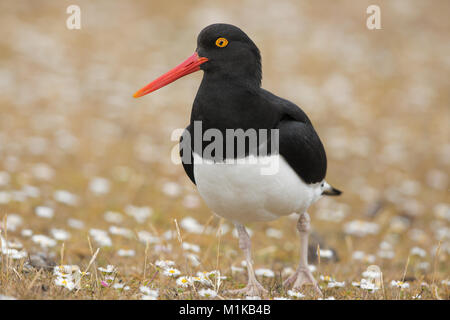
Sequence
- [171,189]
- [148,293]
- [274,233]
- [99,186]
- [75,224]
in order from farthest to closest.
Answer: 1. [171,189]
2. [99,186]
3. [274,233]
4. [75,224]
5. [148,293]

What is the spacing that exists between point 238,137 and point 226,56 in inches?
28.8

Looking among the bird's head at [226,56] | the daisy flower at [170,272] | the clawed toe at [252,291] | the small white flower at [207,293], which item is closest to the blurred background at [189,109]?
the daisy flower at [170,272]

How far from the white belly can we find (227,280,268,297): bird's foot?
60 centimetres

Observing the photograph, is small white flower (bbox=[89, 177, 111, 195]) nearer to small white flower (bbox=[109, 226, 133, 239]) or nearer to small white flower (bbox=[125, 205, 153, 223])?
small white flower (bbox=[125, 205, 153, 223])

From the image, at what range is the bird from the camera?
4.13m

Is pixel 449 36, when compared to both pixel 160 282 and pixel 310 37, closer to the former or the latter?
pixel 310 37

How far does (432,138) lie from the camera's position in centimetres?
1298

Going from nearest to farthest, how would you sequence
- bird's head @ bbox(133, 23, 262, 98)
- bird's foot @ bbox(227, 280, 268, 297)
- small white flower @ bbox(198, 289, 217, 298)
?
small white flower @ bbox(198, 289, 217, 298) < bird's head @ bbox(133, 23, 262, 98) < bird's foot @ bbox(227, 280, 268, 297)

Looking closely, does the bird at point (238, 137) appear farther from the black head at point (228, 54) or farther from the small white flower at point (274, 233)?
the small white flower at point (274, 233)

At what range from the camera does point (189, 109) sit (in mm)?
14414

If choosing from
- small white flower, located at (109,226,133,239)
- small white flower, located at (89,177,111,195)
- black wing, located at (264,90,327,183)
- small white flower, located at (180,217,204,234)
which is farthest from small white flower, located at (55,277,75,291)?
small white flower, located at (89,177,111,195)

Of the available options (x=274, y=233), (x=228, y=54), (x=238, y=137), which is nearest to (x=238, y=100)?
(x=238, y=137)

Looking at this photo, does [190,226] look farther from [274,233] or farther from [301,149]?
[301,149]

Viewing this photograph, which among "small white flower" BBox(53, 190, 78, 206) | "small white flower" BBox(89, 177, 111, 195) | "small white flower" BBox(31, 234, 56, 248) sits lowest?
"small white flower" BBox(31, 234, 56, 248)
